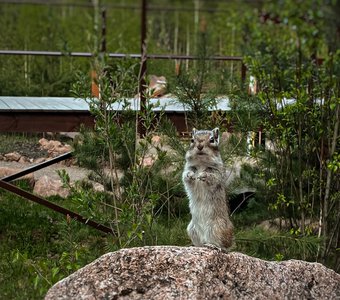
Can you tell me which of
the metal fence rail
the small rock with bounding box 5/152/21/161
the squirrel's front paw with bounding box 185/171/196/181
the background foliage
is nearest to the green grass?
the background foliage

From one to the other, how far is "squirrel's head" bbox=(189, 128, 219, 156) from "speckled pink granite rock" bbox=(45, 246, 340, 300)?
4.64ft

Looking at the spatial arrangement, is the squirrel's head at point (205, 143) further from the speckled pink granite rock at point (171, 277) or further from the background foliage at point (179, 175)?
the speckled pink granite rock at point (171, 277)

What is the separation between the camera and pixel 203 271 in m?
5.62

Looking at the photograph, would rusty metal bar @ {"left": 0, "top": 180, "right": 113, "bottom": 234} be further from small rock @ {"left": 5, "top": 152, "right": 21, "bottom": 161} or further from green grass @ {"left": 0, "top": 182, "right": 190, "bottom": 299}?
small rock @ {"left": 5, "top": 152, "right": 21, "bottom": 161}

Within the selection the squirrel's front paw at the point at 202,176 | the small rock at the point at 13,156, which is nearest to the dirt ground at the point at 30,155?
the small rock at the point at 13,156

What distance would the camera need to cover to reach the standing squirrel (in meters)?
7.14

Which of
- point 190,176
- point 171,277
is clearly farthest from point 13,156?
point 171,277

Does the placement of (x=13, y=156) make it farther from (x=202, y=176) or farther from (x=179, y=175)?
(x=202, y=176)

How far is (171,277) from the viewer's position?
5586 mm

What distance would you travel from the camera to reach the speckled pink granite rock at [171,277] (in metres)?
5.55

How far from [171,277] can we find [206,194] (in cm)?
168

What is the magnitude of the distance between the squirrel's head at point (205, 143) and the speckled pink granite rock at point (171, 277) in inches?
55.6

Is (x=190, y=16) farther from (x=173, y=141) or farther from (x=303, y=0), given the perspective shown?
(x=173, y=141)

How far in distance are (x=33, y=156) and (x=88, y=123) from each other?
134 cm
